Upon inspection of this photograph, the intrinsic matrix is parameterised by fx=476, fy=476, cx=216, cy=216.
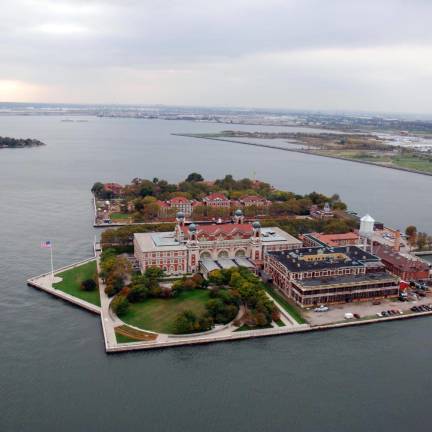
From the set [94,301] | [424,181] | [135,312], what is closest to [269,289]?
[135,312]

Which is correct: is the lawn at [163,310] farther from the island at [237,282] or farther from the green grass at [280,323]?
the green grass at [280,323]

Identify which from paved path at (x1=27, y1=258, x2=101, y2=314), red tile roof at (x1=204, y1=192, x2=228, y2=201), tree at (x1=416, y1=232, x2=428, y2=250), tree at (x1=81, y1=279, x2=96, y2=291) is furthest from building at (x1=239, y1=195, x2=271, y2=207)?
tree at (x1=81, y1=279, x2=96, y2=291)

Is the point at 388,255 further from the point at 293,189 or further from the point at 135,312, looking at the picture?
the point at 293,189

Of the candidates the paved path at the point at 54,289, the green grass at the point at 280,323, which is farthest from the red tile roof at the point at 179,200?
the green grass at the point at 280,323

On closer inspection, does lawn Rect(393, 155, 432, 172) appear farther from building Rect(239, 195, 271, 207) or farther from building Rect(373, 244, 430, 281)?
building Rect(373, 244, 430, 281)

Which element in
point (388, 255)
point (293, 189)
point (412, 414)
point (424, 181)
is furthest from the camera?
point (424, 181)
